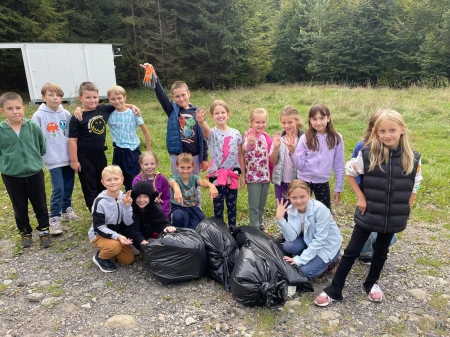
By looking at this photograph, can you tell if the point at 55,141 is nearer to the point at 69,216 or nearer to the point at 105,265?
the point at 69,216

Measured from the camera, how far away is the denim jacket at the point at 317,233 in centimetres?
331

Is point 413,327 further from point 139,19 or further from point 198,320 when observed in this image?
point 139,19

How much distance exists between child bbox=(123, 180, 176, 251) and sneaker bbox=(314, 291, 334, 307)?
59.0 inches

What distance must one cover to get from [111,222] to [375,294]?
2595mm

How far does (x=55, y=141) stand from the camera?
4273 millimetres

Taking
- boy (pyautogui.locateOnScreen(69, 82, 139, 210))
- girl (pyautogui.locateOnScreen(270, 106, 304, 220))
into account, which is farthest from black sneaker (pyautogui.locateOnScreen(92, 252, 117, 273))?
girl (pyautogui.locateOnScreen(270, 106, 304, 220))

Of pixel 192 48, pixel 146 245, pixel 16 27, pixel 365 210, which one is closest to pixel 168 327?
pixel 146 245

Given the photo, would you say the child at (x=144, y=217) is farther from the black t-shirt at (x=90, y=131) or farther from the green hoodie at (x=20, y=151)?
the green hoodie at (x=20, y=151)

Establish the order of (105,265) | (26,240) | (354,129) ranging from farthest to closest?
(354,129) < (26,240) < (105,265)

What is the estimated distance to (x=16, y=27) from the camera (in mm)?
19125

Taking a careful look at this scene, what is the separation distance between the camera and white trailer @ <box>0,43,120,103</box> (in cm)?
1448

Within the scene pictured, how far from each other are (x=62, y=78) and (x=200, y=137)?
13.5m

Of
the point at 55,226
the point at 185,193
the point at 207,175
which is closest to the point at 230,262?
the point at 185,193

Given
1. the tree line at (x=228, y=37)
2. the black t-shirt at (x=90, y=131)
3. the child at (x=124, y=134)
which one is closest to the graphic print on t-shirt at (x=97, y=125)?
the black t-shirt at (x=90, y=131)
